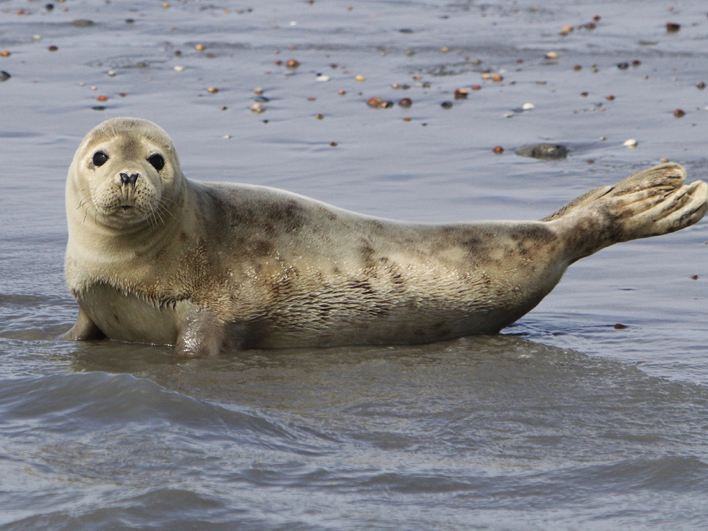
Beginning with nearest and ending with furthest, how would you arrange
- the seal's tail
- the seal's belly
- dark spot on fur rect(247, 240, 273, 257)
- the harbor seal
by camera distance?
1. the harbor seal
2. the seal's belly
3. dark spot on fur rect(247, 240, 273, 257)
4. the seal's tail

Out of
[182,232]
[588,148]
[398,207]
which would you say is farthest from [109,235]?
[588,148]

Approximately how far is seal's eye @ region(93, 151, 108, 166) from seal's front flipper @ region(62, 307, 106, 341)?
2.66ft

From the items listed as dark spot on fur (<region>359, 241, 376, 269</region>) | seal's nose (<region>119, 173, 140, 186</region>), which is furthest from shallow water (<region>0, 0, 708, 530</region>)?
seal's nose (<region>119, 173, 140, 186</region>)

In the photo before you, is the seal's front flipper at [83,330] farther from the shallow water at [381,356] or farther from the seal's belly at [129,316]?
the shallow water at [381,356]

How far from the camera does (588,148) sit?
383 inches

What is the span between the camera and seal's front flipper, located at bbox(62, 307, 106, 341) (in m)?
5.55

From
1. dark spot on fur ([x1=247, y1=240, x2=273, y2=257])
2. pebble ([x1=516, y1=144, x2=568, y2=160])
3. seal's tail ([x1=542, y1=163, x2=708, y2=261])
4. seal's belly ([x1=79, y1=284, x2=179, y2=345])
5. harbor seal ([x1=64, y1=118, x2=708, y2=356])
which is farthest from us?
pebble ([x1=516, y1=144, x2=568, y2=160])

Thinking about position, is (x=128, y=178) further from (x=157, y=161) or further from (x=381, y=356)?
(x=381, y=356)

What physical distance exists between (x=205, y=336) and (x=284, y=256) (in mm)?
574

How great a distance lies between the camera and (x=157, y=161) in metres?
5.19

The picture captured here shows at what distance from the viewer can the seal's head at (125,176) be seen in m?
4.93

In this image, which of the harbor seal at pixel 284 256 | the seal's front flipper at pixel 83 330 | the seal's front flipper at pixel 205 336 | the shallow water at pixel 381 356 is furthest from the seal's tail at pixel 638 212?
the seal's front flipper at pixel 83 330

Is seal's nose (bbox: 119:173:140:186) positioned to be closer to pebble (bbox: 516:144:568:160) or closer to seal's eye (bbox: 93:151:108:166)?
seal's eye (bbox: 93:151:108:166)

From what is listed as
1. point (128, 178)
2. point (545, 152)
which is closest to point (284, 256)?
point (128, 178)
